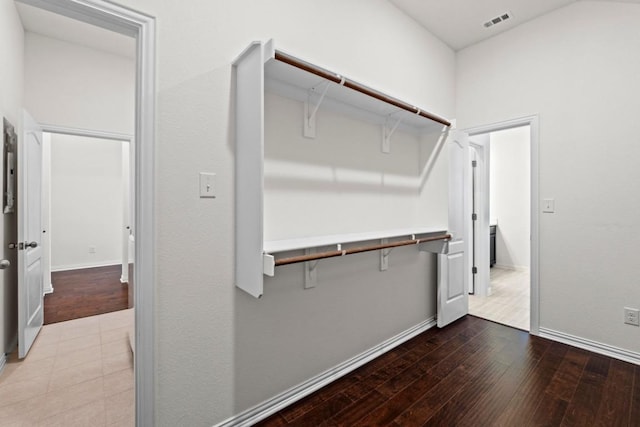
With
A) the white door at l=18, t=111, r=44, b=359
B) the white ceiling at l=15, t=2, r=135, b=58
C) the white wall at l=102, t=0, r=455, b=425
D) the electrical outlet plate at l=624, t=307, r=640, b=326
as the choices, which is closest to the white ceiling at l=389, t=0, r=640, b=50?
the white wall at l=102, t=0, r=455, b=425

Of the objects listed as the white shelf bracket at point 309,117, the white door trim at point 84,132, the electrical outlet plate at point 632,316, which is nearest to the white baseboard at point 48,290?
the white door trim at point 84,132

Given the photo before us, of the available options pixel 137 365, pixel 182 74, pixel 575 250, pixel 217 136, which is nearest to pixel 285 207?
pixel 217 136

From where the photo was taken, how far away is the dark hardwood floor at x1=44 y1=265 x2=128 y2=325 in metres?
3.47

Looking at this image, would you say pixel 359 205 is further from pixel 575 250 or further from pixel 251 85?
pixel 575 250

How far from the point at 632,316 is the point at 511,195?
143 inches

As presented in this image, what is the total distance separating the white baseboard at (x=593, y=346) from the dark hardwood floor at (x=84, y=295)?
4489mm

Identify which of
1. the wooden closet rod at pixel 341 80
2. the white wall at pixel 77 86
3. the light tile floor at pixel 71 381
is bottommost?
the light tile floor at pixel 71 381

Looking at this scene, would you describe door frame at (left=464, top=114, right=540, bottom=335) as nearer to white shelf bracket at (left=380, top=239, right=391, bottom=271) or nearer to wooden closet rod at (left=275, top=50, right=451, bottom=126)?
wooden closet rod at (left=275, top=50, right=451, bottom=126)

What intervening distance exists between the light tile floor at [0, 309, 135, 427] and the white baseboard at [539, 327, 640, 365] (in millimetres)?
3273

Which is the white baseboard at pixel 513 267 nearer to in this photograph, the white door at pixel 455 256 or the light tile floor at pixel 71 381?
the white door at pixel 455 256

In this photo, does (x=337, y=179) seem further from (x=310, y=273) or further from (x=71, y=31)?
(x=71, y=31)

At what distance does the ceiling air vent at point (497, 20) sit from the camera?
2720mm

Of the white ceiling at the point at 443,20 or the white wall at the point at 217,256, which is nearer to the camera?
the white wall at the point at 217,256

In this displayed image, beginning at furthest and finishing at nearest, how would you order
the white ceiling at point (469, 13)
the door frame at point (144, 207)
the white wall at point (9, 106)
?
the white ceiling at point (469, 13), the white wall at point (9, 106), the door frame at point (144, 207)
